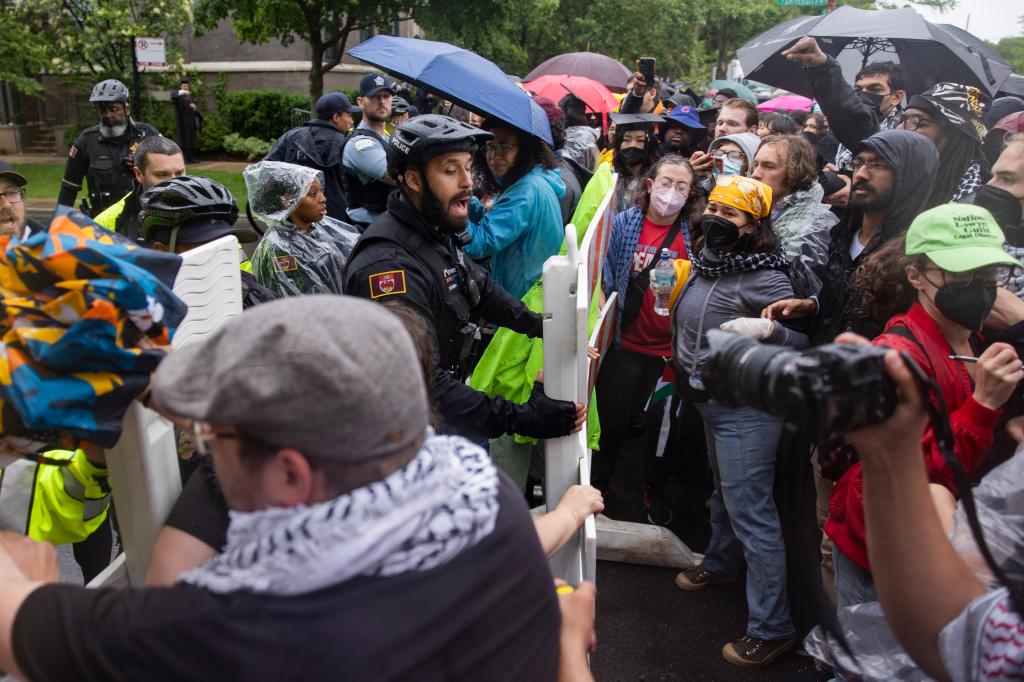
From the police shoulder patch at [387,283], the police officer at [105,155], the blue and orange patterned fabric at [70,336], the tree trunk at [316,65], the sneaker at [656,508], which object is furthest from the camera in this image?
the tree trunk at [316,65]

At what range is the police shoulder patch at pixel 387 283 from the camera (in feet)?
8.31

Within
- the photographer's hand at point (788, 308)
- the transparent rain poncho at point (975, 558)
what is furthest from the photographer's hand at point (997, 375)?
the photographer's hand at point (788, 308)

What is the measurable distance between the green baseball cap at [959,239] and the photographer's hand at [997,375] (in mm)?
272

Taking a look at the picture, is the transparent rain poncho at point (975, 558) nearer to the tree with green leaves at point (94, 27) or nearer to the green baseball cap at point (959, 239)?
the green baseball cap at point (959, 239)

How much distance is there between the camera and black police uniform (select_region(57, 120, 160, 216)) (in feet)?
21.2

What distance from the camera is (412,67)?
405 cm

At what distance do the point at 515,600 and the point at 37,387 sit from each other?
88 cm

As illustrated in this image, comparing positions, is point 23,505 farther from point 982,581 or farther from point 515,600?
point 982,581

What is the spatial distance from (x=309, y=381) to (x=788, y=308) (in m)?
2.52

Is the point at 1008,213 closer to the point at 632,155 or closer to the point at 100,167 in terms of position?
the point at 632,155

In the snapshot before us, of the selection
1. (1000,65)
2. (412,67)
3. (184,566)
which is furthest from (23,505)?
(1000,65)

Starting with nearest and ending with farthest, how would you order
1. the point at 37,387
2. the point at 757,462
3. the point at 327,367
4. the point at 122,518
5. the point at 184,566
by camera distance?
1. the point at 327,367
2. the point at 37,387
3. the point at 184,566
4. the point at 122,518
5. the point at 757,462

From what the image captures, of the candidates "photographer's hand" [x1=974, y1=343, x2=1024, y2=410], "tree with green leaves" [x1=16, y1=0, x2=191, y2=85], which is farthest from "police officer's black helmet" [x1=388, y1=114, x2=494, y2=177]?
"tree with green leaves" [x1=16, y1=0, x2=191, y2=85]

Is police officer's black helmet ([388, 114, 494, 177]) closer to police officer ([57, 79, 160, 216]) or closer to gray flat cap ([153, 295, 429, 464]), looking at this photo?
gray flat cap ([153, 295, 429, 464])
